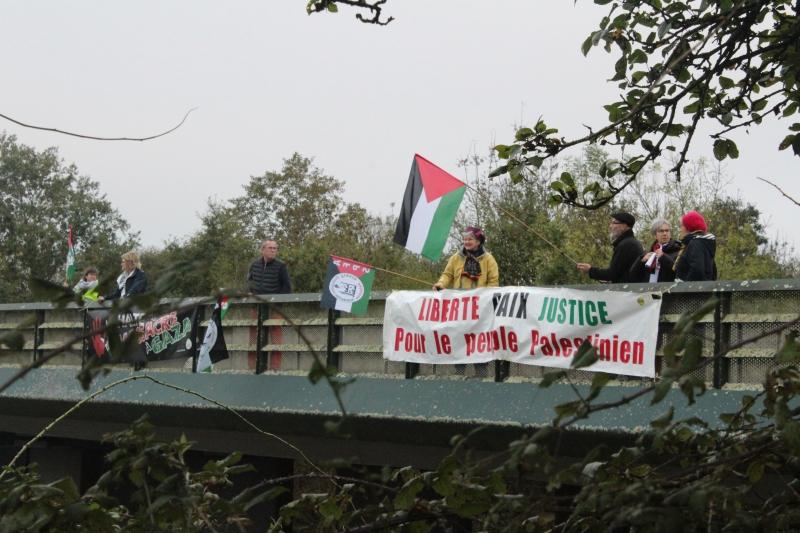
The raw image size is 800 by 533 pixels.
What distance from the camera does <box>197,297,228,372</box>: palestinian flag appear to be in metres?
14.3

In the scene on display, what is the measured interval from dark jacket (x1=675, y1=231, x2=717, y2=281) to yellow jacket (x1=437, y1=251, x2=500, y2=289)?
6.03 feet

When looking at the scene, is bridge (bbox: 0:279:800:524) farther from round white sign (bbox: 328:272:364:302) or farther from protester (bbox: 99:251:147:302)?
protester (bbox: 99:251:147:302)

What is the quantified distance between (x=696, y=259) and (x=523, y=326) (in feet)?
4.97

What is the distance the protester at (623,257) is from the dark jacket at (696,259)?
0.43m

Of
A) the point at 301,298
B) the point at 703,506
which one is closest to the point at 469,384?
the point at 301,298

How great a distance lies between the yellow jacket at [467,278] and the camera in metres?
11.7

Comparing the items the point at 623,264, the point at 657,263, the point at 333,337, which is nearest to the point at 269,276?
the point at 333,337

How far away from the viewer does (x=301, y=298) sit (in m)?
13.6

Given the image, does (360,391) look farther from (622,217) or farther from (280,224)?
(280,224)

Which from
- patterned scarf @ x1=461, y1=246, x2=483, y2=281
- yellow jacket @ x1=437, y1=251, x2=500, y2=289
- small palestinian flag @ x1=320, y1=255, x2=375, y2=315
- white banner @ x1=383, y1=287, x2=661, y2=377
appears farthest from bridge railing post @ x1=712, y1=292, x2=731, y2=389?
small palestinian flag @ x1=320, y1=255, x2=375, y2=315

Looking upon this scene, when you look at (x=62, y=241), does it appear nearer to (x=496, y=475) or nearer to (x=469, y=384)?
(x=469, y=384)

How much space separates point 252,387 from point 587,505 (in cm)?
1084

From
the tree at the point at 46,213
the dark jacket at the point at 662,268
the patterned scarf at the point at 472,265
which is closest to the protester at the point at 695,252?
the dark jacket at the point at 662,268

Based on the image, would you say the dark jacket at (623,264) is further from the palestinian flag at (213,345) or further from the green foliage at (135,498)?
the green foliage at (135,498)
